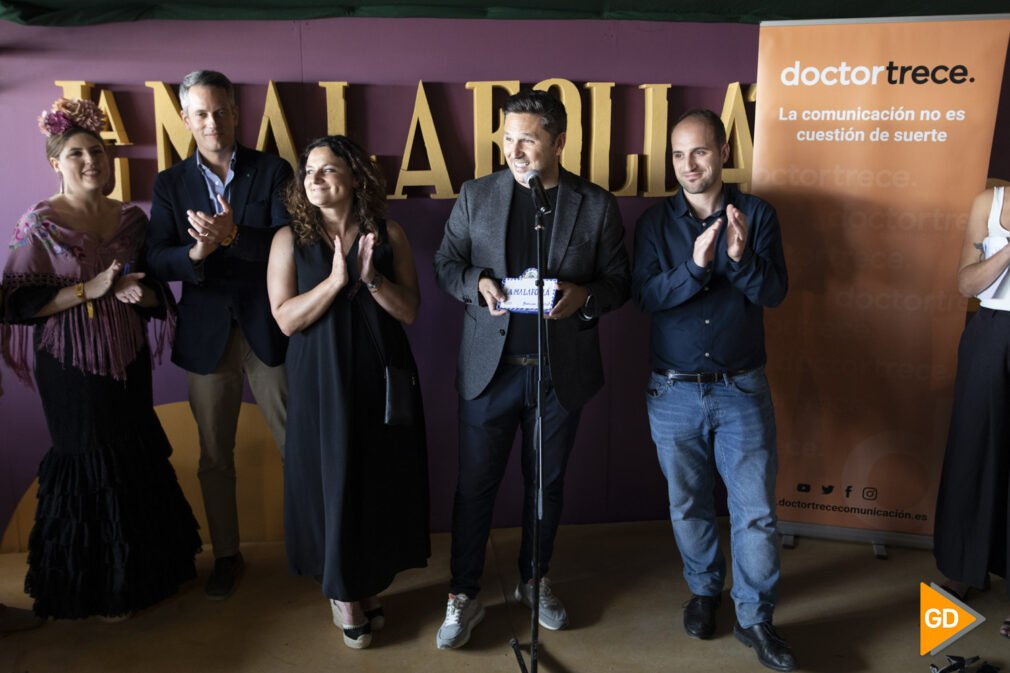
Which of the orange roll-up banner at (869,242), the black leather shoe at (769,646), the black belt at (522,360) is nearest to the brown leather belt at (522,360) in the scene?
the black belt at (522,360)

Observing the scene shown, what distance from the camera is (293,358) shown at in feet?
8.75

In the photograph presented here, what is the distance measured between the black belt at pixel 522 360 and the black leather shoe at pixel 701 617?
1.12m

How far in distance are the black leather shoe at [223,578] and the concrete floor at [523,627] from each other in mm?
41

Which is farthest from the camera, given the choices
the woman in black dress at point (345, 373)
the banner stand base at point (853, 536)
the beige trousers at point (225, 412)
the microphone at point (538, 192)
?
the banner stand base at point (853, 536)

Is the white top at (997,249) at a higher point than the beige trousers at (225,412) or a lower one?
higher

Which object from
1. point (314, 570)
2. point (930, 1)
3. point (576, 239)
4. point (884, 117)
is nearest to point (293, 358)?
point (314, 570)

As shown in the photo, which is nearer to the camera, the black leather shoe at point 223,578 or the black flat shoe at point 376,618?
the black flat shoe at point 376,618

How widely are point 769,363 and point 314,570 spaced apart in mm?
2116

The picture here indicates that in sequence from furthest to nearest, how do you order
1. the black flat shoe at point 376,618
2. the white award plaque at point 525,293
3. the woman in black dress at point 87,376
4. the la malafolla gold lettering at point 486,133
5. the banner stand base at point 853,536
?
1. the banner stand base at point 853,536
2. the la malafolla gold lettering at point 486,133
3. the black flat shoe at point 376,618
4. the woman in black dress at point 87,376
5. the white award plaque at point 525,293

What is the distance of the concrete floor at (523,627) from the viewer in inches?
107

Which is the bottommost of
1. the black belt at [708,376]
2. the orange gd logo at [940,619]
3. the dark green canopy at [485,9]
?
the orange gd logo at [940,619]

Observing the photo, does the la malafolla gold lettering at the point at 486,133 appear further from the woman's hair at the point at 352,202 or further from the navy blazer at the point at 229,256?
the woman's hair at the point at 352,202

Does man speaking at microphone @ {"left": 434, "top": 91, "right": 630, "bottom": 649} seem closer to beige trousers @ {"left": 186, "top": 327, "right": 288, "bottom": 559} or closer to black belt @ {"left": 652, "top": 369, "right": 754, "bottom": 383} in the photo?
black belt @ {"left": 652, "top": 369, "right": 754, "bottom": 383}

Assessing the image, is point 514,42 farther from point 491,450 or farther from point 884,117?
point 491,450
